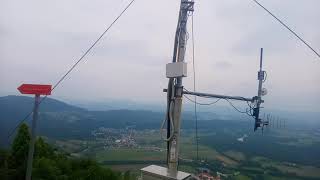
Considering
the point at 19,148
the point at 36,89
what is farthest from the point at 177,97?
the point at 19,148

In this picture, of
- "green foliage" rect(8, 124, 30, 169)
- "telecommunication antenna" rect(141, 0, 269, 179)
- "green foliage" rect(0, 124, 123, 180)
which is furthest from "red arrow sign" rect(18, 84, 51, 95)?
"green foliage" rect(8, 124, 30, 169)

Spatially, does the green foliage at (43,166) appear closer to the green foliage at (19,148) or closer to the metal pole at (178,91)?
the green foliage at (19,148)

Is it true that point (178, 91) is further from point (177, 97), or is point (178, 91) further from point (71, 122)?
point (71, 122)

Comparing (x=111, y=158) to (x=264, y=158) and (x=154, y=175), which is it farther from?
(x=154, y=175)

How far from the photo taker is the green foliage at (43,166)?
36.7 ft

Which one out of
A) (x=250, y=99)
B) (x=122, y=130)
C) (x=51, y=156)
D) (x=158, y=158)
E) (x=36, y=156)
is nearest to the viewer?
(x=250, y=99)

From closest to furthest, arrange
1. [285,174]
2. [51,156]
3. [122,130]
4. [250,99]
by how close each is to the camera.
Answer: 1. [250,99]
2. [51,156]
3. [285,174]
4. [122,130]

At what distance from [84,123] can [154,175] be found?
58.4 m

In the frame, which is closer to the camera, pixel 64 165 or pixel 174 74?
pixel 174 74

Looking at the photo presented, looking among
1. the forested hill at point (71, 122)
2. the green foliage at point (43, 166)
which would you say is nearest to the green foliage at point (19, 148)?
the green foliage at point (43, 166)

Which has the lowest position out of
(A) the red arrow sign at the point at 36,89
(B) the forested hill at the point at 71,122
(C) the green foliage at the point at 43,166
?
(B) the forested hill at the point at 71,122

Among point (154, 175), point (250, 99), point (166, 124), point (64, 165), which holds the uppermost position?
point (250, 99)

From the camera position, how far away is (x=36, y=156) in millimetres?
12805

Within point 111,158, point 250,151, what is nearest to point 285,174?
point 250,151
